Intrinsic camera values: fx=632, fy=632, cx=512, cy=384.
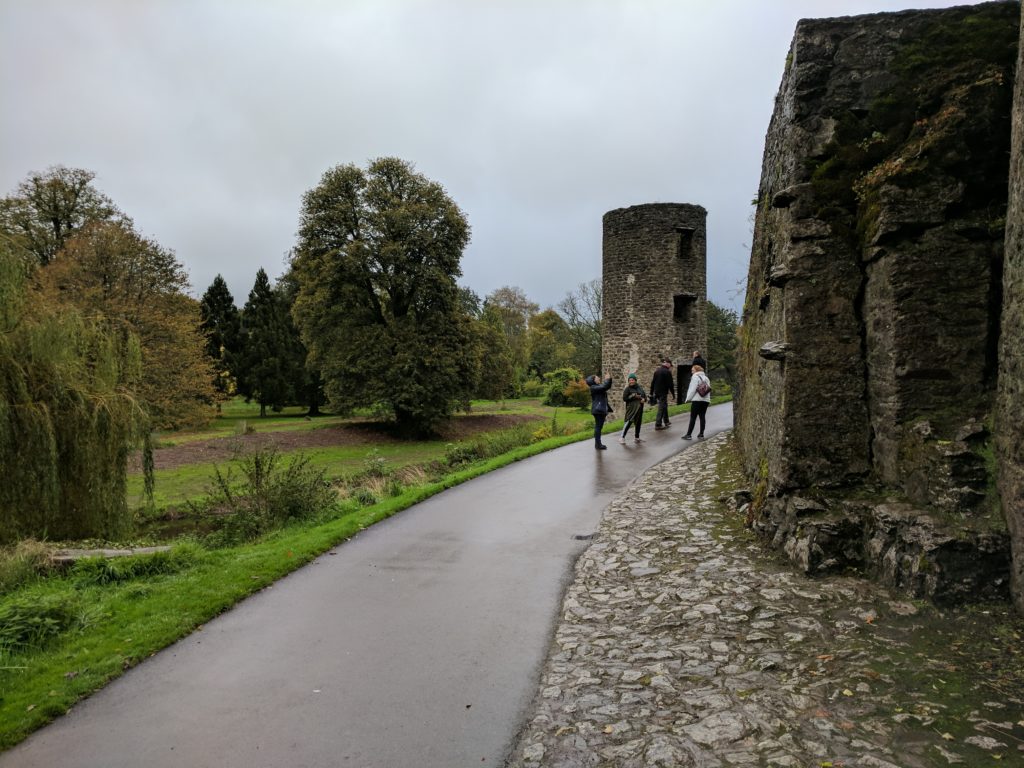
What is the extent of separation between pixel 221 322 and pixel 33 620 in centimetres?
4487

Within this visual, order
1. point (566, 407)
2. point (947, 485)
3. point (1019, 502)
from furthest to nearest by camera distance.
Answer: point (566, 407) < point (947, 485) < point (1019, 502)

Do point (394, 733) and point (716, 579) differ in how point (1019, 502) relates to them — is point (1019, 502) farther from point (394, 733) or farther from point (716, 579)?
point (394, 733)

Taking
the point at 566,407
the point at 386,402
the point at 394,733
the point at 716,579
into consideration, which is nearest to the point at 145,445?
the point at 394,733

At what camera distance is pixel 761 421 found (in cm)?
867

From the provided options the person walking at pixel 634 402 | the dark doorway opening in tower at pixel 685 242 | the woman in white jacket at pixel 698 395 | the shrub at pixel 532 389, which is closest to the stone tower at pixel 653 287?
the dark doorway opening in tower at pixel 685 242

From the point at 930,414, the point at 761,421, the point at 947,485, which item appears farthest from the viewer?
the point at 761,421

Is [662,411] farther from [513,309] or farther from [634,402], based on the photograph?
[513,309]

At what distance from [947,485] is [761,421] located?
344 centimetres

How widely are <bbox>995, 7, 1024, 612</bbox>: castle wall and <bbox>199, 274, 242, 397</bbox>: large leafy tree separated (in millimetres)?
44401

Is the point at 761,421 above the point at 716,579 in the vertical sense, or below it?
above

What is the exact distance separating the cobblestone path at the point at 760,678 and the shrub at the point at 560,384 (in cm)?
3874

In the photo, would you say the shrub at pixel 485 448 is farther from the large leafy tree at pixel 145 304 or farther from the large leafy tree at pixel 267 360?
the large leafy tree at pixel 267 360

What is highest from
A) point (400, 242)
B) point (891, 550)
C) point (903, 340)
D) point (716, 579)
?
point (400, 242)

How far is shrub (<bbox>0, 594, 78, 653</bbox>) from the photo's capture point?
17.9 ft
